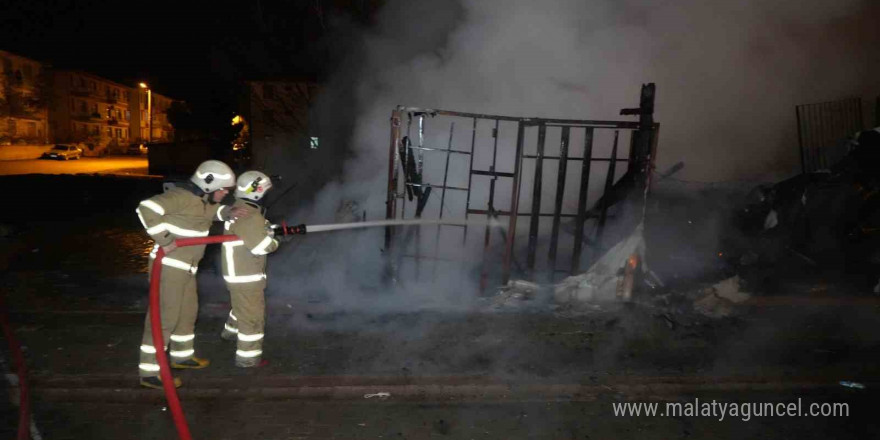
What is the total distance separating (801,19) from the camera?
6496 millimetres

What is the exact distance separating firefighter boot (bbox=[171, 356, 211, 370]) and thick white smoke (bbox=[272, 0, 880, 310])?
2.02 metres

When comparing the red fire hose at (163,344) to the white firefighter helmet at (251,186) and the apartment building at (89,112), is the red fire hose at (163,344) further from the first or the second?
the apartment building at (89,112)

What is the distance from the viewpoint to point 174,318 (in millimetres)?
3850

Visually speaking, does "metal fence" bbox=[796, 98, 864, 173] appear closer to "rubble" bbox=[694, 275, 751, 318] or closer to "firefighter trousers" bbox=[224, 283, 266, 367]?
"rubble" bbox=[694, 275, 751, 318]

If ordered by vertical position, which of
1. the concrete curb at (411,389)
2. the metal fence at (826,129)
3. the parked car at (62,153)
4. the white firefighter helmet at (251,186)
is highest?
the metal fence at (826,129)

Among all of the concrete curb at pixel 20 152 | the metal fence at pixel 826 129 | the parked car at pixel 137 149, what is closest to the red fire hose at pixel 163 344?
the metal fence at pixel 826 129

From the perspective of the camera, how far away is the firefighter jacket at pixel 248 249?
3.93 metres

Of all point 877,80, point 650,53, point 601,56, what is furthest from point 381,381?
point 877,80

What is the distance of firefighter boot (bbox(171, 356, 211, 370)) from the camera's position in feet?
13.4

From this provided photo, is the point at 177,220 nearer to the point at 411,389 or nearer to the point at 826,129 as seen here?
the point at 411,389

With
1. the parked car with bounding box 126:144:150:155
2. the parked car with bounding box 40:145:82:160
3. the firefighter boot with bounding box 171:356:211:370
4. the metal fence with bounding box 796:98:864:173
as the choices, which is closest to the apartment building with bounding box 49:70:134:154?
the parked car with bounding box 126:144:150:155

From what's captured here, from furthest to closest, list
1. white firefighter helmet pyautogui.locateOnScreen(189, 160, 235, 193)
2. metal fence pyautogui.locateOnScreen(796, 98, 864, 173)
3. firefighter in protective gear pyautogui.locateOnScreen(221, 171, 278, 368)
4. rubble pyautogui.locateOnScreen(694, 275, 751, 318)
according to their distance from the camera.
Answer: metal fence pyautogui.locateOnScreen(796, 98, 864, 173) < rubble pyautogui.locateOnScreen(694, 275, 751, 318) < firefighter in protective gear pyautogui.locateOnScreen(221, 171, 278, 368) < white firefighter helmet pyautogui.locateOnScreen(189, 160, 235, 193)

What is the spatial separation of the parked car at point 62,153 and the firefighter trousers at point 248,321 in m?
39.0

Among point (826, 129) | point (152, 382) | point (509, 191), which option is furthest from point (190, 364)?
point (826, 129)
